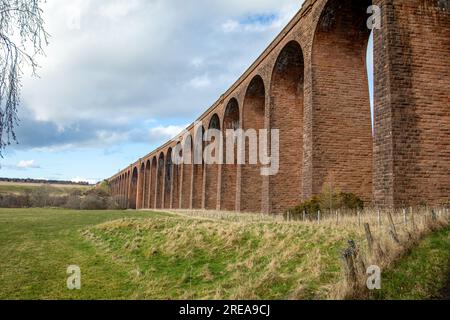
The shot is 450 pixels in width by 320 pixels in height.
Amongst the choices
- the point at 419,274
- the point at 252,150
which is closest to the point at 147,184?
the point at 252,150

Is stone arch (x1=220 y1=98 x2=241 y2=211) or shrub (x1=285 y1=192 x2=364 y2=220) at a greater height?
stone arch (x1=220 y1=98 x2=241 y2=211)

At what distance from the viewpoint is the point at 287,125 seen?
1841cm

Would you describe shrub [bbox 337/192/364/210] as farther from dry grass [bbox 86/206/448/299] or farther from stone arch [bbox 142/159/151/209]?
stone arch [bbox 142/159/151/209]

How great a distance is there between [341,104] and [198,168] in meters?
20.7

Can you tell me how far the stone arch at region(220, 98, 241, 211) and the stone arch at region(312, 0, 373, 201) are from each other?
464 inches

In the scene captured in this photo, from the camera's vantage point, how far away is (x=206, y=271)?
22.0ft

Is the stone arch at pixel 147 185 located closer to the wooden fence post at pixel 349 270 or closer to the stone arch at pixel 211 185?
the stone arch at pixel 211 185

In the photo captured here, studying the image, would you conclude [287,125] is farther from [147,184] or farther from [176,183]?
[147,184]

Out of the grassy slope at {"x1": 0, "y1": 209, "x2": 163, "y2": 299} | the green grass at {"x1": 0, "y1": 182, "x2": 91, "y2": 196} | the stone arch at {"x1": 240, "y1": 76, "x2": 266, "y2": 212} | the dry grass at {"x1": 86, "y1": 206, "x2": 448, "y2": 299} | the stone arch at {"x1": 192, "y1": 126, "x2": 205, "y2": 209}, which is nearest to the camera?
the dry grass at {"x1": 86, "y1": 206, "x2": 448, "y2": 299}

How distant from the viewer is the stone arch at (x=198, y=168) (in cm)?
3206

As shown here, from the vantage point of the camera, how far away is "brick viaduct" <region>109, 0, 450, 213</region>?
962 cm

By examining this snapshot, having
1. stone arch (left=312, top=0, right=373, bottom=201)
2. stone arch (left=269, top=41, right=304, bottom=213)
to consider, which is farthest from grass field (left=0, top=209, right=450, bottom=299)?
stone arch (left=269, top=41, right=304, bottom=213)

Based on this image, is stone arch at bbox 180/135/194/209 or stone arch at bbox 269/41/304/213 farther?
stone arch at bbox 180/135/194/209

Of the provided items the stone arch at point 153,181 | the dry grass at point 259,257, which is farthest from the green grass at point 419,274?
the stone arch at point 153,181
